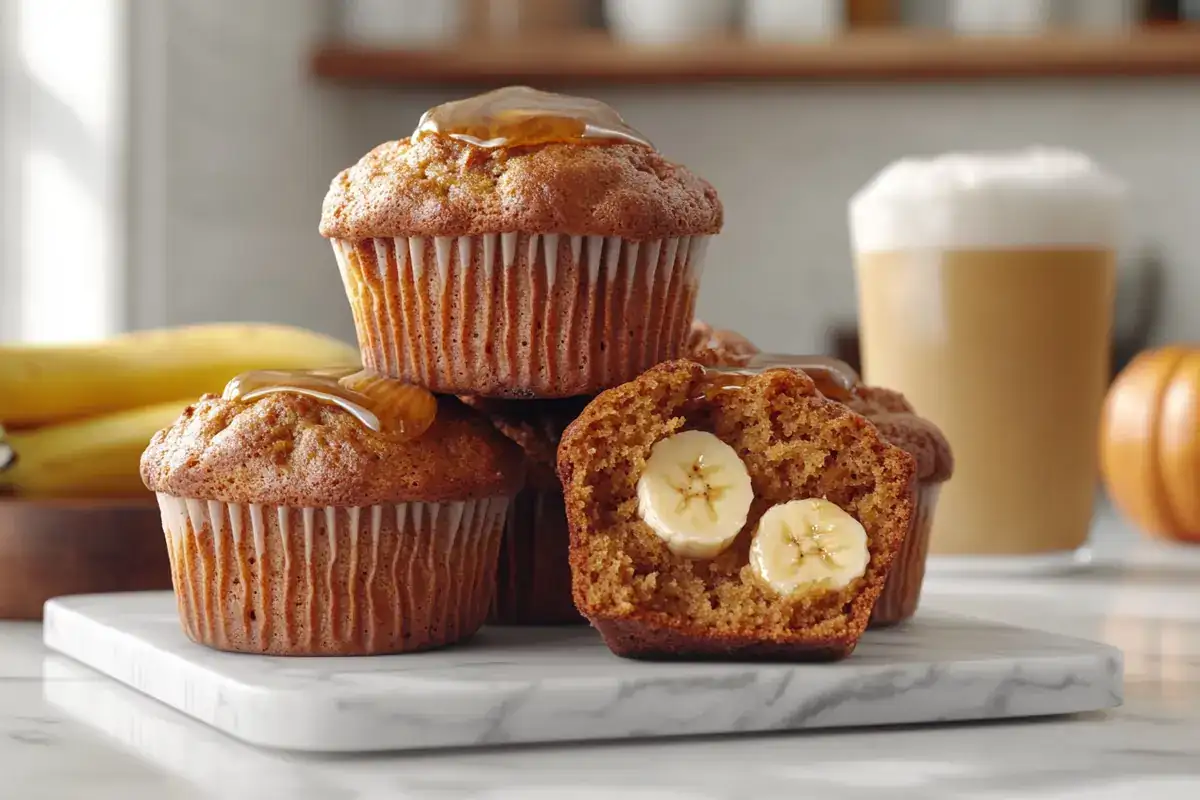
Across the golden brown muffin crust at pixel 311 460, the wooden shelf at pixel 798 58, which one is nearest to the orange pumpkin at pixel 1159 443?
the wooden shelf at pixel 798 58

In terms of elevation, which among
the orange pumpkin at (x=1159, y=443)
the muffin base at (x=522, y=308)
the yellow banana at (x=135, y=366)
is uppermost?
the muffin base at (x=522, y=308)

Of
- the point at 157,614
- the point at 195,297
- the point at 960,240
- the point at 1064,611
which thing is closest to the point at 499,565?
the point at 157,614

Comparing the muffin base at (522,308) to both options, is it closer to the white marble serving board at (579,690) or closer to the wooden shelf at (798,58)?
the white marble serving board at (579,690)

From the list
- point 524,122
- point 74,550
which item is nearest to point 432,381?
point 524,122

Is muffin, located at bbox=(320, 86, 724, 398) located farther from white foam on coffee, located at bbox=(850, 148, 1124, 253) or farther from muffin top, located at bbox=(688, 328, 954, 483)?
white foam on coffee, located at bbox=(850, 148, 1124, 253)

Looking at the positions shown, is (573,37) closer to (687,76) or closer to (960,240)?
(687,76)

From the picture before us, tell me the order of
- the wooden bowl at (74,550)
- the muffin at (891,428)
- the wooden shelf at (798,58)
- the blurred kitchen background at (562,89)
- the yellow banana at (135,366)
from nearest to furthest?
1. the muffin at (891,428)
2. the wooden bowl at (74,550)
3. the yellow banana at (135,366)
4. the blurred kitchen background at (562,89)
5. the wooden shelf at (798,58)
